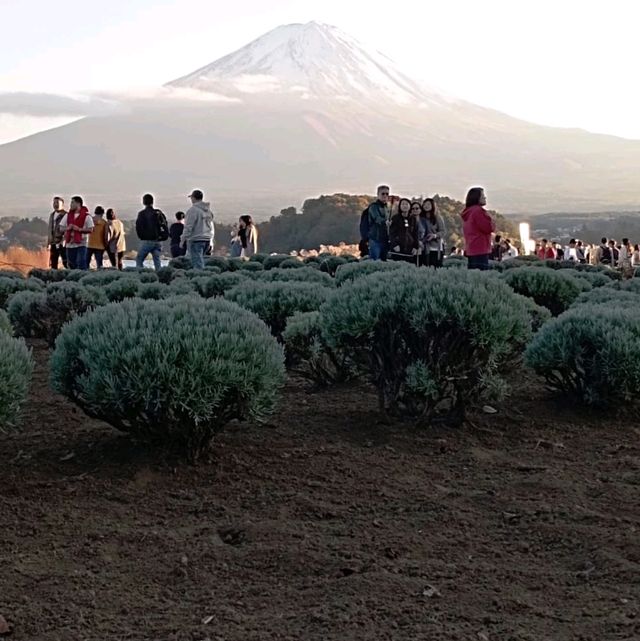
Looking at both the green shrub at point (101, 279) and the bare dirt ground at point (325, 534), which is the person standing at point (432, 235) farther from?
the bare dirt ground at point (325, 534)

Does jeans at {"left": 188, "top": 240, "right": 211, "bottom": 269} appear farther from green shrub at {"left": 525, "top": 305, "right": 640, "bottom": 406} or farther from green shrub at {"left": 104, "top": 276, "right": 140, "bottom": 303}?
green shrub at {"left": 525, "top": 305, "right": 640, "bottom": 406}

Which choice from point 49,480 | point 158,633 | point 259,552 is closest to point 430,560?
point 259,552

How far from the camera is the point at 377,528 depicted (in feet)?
12.5

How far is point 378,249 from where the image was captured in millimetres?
13758

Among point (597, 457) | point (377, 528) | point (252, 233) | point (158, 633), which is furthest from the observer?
point (252, 233)

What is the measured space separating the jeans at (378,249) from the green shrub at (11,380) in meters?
9.61

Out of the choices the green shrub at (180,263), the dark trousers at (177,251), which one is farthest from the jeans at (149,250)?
the dark trousers at (177,251)

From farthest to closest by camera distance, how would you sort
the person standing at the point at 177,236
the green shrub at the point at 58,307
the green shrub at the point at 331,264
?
the person standing at the point at 177,236
the green shrub at the point at 331,264
the green shrub at the point at 58,307

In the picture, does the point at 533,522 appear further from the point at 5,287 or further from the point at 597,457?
the point at 5,287

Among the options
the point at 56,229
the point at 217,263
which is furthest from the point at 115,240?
the point at 217,263

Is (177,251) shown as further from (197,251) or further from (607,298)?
(607,298)

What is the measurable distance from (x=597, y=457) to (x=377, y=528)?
166 cm

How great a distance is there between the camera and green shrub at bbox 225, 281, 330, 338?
7.77 m

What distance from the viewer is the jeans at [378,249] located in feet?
45.0
